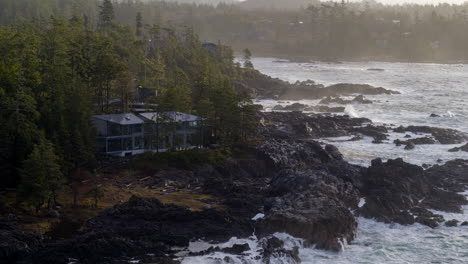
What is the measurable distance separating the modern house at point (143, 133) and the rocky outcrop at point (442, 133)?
23600 mm

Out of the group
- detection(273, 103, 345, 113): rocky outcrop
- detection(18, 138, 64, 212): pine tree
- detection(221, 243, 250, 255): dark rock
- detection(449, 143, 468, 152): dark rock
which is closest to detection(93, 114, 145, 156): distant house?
detection(18, 138, 64, 212): pine tree

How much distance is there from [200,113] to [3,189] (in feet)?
52.6

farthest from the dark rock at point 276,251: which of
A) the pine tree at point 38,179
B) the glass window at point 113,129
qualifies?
the glass window at point 113,129

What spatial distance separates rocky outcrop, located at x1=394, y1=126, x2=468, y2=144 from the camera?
4992 cm

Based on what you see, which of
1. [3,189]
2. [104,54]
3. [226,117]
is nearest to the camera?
[3,189]

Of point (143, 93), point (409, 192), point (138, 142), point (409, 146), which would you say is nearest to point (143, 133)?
point (138, 142)

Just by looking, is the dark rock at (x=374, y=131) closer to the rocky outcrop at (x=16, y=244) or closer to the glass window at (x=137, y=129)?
the glass window at (x=137, y=129)

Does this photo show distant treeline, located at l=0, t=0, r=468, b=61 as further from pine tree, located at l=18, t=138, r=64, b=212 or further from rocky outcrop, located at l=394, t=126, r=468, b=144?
pine tree, located at l=18, t=138, r=64, b=212

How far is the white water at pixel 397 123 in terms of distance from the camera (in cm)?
2562

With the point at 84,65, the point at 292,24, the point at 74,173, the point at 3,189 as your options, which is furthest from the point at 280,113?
the point at 292,24

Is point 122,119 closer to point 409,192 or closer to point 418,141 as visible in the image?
point 409,192

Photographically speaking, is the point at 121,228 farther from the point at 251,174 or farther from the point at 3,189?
the point at 251,174

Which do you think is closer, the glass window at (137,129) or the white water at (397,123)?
the white water at (397,123)

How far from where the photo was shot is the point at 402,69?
115 m
